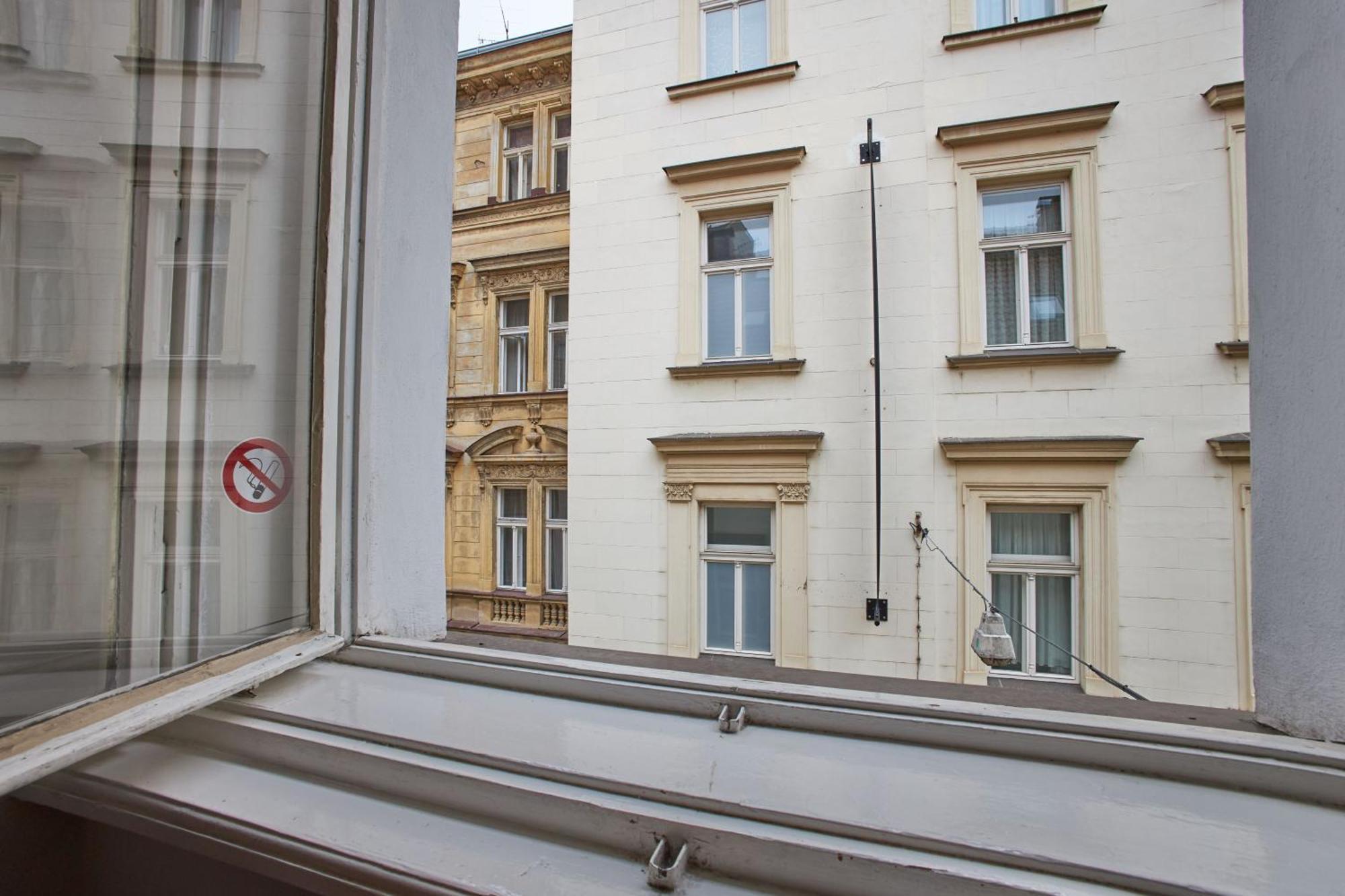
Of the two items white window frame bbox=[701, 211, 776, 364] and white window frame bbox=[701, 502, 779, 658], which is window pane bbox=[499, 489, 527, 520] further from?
white window frame bbox=[701, 211, 776, 364]

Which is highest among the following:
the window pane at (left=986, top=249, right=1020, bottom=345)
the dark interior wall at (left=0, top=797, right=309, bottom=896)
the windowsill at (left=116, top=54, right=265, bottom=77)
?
the window pane at (left=986, top=249, right=1020, bottom=345)

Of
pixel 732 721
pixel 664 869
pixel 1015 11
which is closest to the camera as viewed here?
pixel 664 869

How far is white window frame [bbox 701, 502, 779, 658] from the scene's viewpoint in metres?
3.65

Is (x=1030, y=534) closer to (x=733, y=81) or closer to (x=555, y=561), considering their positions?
(x=733, y=81)

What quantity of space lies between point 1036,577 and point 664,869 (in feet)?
11.5

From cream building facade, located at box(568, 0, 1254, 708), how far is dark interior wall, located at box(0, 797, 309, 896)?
322 centimetres

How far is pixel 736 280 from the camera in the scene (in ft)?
12.5

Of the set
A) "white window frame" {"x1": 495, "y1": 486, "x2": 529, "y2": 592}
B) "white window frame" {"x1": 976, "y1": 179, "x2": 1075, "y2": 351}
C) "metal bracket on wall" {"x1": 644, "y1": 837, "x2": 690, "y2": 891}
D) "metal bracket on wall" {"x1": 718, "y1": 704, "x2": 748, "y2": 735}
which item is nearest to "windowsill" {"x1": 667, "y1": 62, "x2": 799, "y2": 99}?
"white window frame" {"x1": 976, "y1": 179, "x2": 1075, "y2": 351}

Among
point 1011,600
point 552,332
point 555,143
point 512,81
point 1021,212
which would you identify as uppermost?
point 512,81

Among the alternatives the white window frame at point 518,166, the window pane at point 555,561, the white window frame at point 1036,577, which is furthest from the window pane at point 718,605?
the white window frame at point 518,166

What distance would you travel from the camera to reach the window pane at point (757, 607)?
3.69m

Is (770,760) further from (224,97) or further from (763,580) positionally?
(763,580)

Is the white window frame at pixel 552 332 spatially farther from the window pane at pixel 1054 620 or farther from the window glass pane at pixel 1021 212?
the window pane at pixel 1054 620

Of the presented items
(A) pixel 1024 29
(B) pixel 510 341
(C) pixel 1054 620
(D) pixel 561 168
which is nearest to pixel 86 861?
(C) pixel 1054 620
